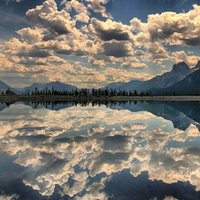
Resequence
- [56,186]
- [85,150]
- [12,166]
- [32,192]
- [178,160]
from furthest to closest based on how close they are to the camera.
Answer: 1. [85,150]
2. [178,160]
3. [12,166]
4. [56,186]
5. [32,192]

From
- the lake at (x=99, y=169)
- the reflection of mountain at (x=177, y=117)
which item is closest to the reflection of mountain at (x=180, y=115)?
the reflection of mountain at (x=177, y=117)

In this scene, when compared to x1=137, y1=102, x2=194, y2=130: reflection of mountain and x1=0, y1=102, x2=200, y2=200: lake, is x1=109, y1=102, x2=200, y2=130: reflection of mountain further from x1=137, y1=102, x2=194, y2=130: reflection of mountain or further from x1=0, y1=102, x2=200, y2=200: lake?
x1=0, y1=102, x2=200, y2=200: lake

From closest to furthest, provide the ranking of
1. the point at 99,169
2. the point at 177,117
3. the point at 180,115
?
the point at 99,169, the point at 177,117, the point at 180,115

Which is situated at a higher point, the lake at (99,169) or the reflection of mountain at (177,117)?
the lake at (99,169)

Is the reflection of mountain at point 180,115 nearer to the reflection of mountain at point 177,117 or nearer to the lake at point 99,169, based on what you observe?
the reflection of mountain at point 177,117

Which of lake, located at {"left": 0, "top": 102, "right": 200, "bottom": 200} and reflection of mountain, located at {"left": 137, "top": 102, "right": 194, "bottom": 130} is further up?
lake, located at {"left": 0, "top": 102, "right": 200, "bottom": 200}

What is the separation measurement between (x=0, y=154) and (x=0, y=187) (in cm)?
1186

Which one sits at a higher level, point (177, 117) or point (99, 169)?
point (99, 169)

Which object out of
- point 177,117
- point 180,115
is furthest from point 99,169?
point 180,115

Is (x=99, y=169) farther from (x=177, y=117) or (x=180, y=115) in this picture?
(x=180, y=115)

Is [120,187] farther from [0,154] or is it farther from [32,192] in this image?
[0,154]

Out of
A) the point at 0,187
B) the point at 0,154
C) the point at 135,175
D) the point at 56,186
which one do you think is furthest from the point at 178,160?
the point at 0,154

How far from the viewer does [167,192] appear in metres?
18.1

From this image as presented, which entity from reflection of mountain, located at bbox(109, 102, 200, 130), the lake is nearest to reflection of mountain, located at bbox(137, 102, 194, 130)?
reflection of mountain, located at bbox(109, 102, 200, 130)
